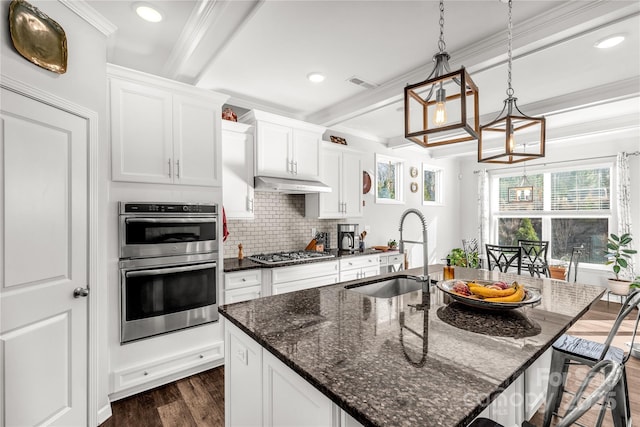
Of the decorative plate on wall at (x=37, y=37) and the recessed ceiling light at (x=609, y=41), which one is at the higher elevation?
the recessed ceiling light at (x=609, y=41)

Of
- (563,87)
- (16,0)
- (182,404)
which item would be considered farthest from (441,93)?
(563,87)

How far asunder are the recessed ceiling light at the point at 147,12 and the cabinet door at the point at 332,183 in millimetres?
2300

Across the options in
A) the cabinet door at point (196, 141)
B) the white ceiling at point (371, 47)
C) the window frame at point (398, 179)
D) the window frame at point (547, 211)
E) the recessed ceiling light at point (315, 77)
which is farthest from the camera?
the window frame at point (398, 179)

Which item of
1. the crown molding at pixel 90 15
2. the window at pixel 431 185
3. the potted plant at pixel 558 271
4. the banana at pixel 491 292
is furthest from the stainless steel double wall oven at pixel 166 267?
the potted plant at pixel 558 271

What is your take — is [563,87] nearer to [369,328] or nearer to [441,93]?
[441,93]

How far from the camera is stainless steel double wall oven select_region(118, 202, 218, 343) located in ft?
7.44

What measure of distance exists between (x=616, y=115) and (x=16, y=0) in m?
5.93

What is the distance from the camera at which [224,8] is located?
1912 mm

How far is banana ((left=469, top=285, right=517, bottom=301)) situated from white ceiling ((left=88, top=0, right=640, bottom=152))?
5.70ft

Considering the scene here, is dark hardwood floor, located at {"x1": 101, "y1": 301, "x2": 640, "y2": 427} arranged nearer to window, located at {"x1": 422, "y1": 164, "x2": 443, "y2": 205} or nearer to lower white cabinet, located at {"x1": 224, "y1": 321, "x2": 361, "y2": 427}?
lower white cabinet, located at {"x1": 224, "y1": 321, "x2": 361, "y2": 427}

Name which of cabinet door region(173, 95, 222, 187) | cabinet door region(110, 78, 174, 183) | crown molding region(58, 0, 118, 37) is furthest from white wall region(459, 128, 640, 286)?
crown molding region(58, 0, 118, 37)

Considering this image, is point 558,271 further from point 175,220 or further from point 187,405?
point 175,220

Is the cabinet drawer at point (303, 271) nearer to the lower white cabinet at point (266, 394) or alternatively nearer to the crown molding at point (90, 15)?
the lower white cabinet at point (266, 394)

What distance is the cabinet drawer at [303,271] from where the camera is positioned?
3.04m
